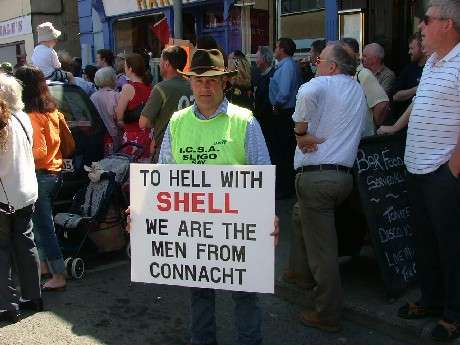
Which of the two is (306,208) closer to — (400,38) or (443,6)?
(443,6)

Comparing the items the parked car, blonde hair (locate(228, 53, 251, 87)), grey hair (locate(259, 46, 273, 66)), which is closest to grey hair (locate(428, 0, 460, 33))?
blonde hair (locate(228, 53, 251, 87))

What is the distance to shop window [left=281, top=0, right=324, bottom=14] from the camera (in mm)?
7871

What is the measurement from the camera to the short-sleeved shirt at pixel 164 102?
488 cm

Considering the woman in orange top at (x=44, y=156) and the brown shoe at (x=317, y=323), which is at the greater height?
the woman in orange top at (x=44, y=156)

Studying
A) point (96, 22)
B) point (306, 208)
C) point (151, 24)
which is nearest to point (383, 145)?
point (306, 208)

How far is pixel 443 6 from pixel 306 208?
145 centimetres

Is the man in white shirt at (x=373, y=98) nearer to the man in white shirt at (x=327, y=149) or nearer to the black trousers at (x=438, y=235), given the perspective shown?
the man in white shirt at (x=327, y=149)

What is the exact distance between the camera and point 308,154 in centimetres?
378

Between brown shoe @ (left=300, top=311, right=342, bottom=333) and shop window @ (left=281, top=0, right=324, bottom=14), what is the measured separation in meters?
4.96

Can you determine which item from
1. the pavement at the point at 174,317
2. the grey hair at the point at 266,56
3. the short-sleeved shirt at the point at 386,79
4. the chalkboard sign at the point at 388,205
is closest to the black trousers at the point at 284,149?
the grey hair at the point at 266,56

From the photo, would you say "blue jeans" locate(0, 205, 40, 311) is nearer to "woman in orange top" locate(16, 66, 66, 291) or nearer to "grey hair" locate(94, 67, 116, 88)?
"woman in orange top" locate(16, 66, 66, 291)

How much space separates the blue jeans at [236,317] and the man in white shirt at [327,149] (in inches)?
26.0

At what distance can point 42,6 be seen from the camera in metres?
16.6

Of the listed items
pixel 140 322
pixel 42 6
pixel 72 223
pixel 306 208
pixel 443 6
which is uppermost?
pixel 42 6
